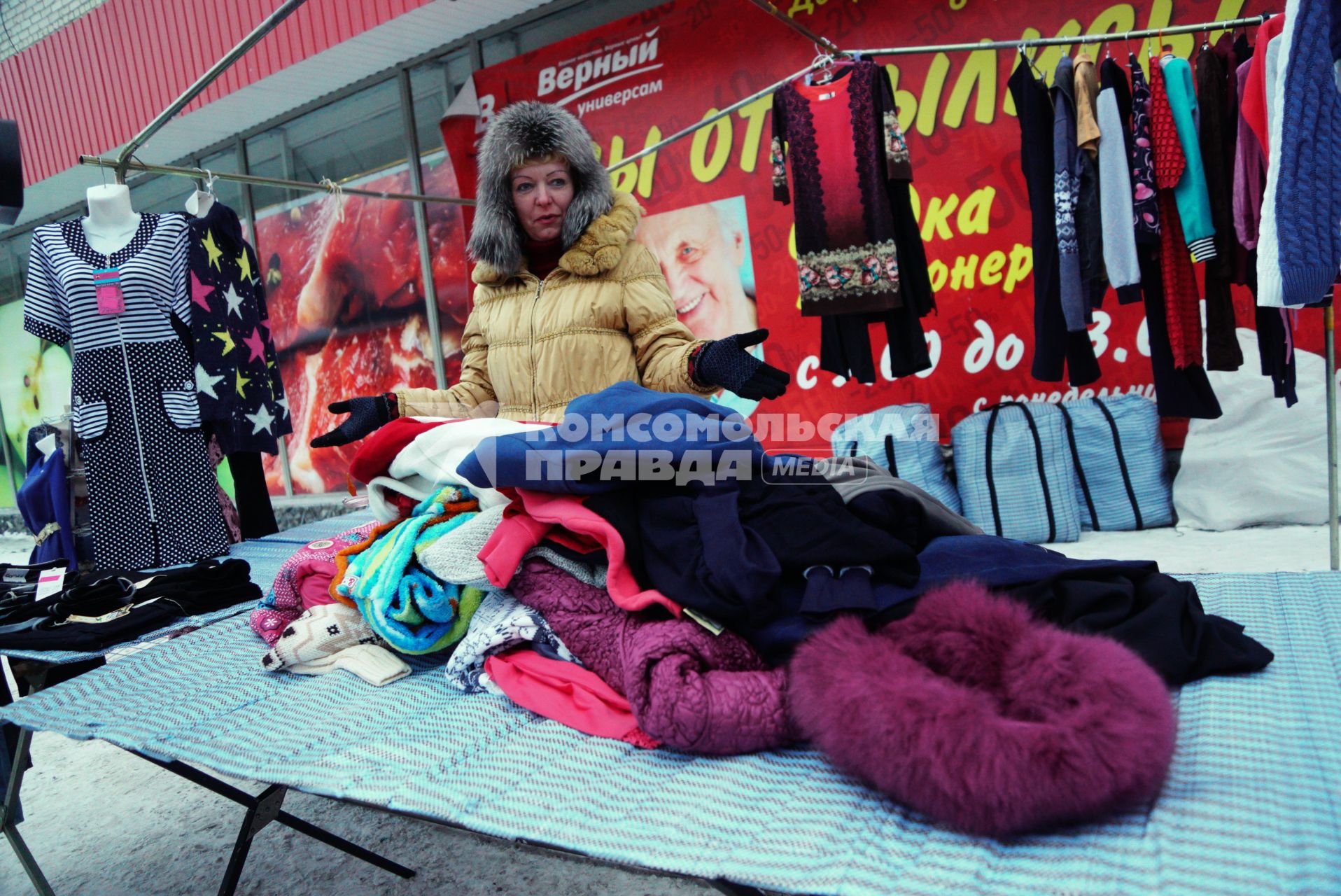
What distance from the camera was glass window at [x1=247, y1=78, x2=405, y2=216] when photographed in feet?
17.1

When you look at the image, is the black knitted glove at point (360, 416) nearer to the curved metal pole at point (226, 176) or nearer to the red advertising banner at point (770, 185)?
the curved metal pole at point (226, 176)

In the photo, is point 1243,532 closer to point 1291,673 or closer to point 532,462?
point 1291,673

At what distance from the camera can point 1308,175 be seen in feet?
5.09

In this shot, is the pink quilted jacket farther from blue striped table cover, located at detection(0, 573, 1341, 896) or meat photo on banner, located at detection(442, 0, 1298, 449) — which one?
meat photo on banner, located at detection(442, 0, 1298, 449)

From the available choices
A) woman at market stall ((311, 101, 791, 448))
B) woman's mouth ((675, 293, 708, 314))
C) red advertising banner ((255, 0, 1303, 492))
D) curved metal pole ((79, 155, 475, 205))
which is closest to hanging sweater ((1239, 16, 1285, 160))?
red advertising banner ((255, 0, 1303, 492))

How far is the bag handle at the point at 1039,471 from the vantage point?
10.4ft

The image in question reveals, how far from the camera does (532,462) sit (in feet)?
3.95

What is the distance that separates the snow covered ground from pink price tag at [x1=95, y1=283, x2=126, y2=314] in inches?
58.2

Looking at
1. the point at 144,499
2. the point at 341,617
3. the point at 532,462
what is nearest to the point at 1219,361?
the point at 532,462

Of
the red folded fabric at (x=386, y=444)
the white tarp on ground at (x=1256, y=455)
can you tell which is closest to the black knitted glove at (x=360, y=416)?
the red folded fabric at (x=386, y=444)

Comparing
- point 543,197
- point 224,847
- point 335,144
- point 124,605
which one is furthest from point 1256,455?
point 335,144

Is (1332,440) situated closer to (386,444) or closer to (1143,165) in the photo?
(1143,165)

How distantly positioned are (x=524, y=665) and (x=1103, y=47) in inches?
119

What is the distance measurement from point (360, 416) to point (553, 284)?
0.61 m
